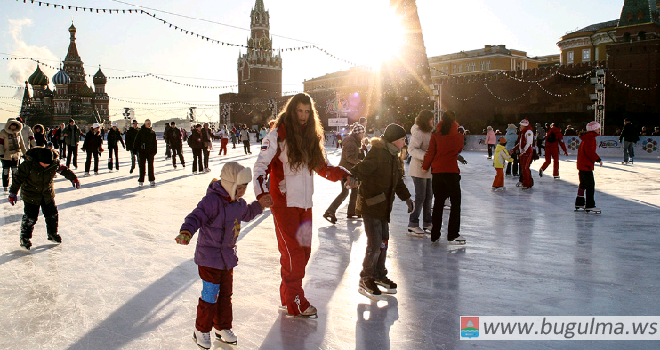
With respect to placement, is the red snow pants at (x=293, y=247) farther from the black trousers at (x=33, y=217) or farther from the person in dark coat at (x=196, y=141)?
the person in dark coat at (x=196, y=141)

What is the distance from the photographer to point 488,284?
392cm

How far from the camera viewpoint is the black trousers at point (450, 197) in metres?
5.27

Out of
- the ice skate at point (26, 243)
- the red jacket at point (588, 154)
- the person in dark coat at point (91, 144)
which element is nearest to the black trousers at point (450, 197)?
the red jacket at point (588, 154)

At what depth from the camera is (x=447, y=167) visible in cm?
530

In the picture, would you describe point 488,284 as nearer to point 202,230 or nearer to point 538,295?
point 538,295

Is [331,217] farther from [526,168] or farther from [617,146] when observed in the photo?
[617,146]

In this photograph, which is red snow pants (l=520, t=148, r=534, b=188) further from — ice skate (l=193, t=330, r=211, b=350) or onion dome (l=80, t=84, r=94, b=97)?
onion dome (l=80, t=84, r=94, b=97)

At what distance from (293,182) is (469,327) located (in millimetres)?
1456

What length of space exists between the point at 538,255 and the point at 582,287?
3.38ft

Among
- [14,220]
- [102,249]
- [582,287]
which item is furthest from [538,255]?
[14,220]

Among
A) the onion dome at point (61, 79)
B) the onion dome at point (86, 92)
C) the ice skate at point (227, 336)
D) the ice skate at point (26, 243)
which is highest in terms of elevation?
the onion dome at point (61, 79)

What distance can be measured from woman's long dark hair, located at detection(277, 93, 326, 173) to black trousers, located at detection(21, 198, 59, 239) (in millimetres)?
3507

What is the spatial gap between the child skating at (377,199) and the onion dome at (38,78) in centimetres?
9174

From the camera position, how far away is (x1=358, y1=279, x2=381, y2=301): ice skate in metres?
3.60
